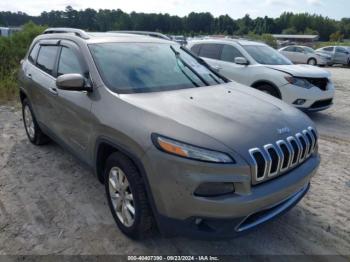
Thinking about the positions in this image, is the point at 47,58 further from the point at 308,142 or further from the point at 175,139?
the point at 308,142

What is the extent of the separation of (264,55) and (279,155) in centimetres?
602

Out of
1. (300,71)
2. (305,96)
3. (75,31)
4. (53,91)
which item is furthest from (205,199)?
(300,71)

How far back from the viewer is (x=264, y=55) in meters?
8.04

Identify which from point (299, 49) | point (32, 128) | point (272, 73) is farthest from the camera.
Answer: point (299, 49)

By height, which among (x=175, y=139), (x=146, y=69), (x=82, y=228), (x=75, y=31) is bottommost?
(x=82, y=228)

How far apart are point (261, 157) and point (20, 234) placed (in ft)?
7.36

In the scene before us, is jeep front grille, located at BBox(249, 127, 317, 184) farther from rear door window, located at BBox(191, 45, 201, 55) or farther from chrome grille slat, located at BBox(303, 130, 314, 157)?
rear door window, located at BBox(191, 45, 201, 55)

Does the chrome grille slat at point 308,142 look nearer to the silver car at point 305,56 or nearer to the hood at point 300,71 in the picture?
the hood at point 300,71

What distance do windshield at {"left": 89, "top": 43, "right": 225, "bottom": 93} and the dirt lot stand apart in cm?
132

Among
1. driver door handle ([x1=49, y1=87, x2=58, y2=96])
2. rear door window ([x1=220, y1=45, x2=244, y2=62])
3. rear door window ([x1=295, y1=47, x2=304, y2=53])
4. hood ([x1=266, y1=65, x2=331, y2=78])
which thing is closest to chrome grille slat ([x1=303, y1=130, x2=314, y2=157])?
driver door handle ([x1=49, y1=87, x2=58, y2=96])

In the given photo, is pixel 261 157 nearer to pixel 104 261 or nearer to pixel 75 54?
pixel 104 261

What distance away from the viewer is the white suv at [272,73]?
7.07 meters

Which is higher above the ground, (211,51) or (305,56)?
(211,51)

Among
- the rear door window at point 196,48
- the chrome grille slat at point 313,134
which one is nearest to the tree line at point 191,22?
the rear door window at point 196,48
